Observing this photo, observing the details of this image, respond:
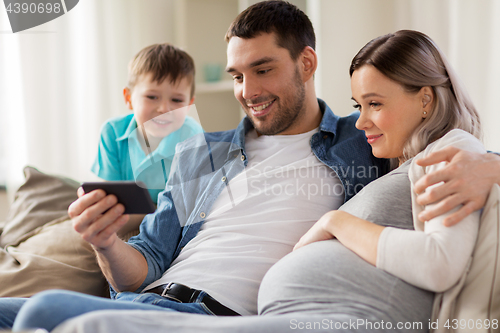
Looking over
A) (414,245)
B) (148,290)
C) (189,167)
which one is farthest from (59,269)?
(414,245)

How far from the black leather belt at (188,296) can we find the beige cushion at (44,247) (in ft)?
1.26

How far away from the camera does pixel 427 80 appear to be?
100 centimetres

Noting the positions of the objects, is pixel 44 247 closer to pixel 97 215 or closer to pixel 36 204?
pixel 36 204

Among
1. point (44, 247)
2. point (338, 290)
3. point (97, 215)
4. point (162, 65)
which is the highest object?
point (162, 65)

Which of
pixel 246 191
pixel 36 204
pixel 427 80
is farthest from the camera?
pixel 36 204

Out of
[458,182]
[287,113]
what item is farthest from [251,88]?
[458,182]

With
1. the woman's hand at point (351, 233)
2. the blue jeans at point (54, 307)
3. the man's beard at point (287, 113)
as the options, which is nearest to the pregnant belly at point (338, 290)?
the woman's hand at point (351, 233)

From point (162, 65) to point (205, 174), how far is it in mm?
578

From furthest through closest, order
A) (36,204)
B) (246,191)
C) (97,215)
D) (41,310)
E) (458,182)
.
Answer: (36,204) < (246,191) < (97,215) < (458,182) < (41,310)

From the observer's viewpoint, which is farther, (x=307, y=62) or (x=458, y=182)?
(x=307, y=62)

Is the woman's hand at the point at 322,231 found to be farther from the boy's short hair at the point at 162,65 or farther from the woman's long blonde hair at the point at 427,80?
the boy's short hair at the point at 162,65

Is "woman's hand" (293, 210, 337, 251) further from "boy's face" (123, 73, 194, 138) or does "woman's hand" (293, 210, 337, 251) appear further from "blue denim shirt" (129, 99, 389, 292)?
"boy's face" (123, 73, 194, 138)

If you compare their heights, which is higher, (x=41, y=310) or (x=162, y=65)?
(x=162, y=65)

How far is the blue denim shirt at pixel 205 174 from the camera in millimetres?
1152
